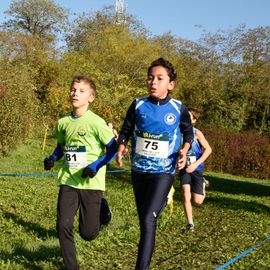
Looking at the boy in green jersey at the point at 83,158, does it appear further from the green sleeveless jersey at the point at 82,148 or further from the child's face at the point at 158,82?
the child's face at the point at 158,82

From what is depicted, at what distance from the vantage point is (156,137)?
4.40 metres

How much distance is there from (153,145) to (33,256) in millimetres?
2109

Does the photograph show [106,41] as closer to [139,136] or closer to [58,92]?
[58,92]

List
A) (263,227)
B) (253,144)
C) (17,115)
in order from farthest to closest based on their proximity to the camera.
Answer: (253,144) → (17,115) → (263,227)

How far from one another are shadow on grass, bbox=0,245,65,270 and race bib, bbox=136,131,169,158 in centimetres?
157

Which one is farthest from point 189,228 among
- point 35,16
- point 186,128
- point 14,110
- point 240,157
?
point 35,16

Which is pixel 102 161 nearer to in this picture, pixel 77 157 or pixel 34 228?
pixel 77 157

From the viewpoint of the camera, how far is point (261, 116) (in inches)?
1524

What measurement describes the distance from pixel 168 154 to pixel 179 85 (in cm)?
3574

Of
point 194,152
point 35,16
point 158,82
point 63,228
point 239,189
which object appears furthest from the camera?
point 35,16

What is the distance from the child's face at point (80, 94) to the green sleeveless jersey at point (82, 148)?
0.14 m

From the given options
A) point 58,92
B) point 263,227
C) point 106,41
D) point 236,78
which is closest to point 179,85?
point 236,78

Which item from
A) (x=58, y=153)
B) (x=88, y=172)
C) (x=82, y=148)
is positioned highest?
(x=82, y=148)

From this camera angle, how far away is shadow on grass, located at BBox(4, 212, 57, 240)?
6.63 meters
